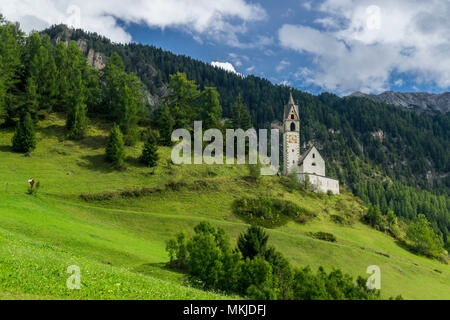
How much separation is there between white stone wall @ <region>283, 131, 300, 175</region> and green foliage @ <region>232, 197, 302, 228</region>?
33.1m

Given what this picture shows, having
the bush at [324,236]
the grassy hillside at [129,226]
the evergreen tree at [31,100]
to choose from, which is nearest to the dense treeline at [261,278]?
the grassy hillside at [129,226]

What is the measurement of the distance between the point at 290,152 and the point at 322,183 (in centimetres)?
1624

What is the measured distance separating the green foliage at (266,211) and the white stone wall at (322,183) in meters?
22.9

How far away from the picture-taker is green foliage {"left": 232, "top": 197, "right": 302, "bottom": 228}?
55969 millimetres

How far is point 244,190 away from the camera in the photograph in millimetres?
67000

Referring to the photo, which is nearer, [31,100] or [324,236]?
[324,236]

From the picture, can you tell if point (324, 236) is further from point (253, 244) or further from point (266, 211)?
point (253, 244)

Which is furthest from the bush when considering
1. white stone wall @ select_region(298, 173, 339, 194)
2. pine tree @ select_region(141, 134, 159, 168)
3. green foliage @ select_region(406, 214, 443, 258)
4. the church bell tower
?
the church bell tower

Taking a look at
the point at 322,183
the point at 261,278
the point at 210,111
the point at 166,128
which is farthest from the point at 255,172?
the point at 261,278

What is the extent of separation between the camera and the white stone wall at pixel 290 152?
315 feet

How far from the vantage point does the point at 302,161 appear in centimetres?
9219

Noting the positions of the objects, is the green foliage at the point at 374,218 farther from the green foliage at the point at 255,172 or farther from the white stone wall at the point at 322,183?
the green foliage at the point at 255,172
